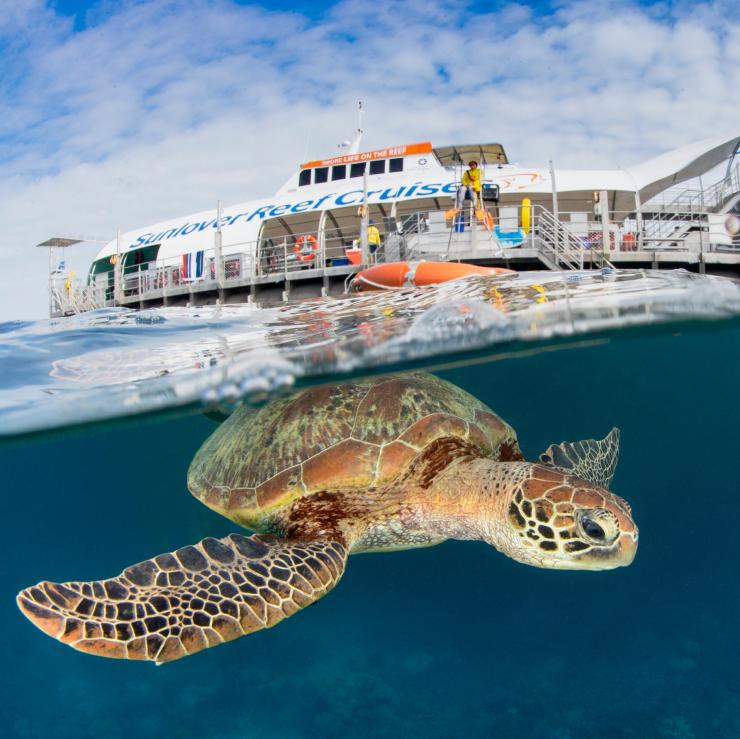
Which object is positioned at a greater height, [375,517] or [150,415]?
[150,415]

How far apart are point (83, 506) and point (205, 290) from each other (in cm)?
852

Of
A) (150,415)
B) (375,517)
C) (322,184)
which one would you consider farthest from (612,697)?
(322,184)

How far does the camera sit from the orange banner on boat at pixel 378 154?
82.5ft

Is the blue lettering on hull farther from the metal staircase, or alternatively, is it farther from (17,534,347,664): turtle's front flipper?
(17,534,347,664): turtle's front flipper

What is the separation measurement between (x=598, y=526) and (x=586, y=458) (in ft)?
7.98

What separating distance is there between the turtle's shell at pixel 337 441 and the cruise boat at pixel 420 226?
11.1 meters

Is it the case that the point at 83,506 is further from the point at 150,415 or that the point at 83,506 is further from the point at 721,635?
the point at 721,635

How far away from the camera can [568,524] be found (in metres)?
3.74

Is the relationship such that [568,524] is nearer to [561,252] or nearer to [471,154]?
[561,252]

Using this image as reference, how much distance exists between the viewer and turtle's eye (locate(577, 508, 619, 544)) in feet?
11.7

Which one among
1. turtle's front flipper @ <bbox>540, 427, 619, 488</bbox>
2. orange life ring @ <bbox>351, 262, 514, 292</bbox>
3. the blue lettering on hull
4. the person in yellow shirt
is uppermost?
the blue lettering on hull

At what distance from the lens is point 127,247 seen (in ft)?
98.8

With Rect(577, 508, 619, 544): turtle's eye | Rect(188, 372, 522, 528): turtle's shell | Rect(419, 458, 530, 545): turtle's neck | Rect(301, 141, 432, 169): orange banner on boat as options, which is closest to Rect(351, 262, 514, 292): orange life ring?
Rect(188, 372, 522, 528): turtle's shell

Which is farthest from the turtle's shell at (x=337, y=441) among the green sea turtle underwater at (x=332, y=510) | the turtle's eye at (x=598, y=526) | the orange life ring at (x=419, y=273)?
the orange life ring at (x=419, y=273)
